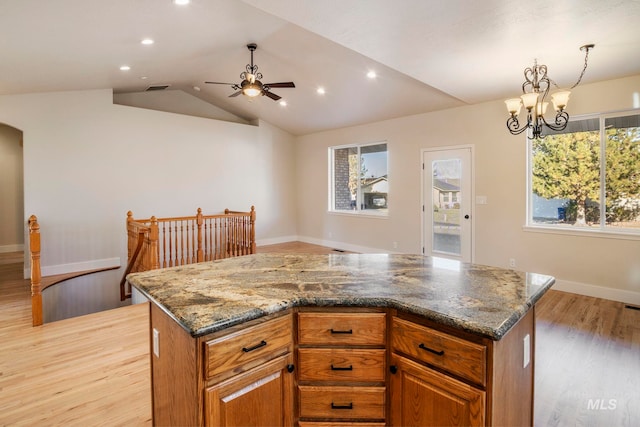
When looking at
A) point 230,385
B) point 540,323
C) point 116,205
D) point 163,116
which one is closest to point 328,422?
point 230,385

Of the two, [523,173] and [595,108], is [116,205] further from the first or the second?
[595,108]

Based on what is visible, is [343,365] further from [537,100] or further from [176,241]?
[176,241]

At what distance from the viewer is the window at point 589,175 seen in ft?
13.8

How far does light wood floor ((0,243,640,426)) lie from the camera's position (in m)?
2.21

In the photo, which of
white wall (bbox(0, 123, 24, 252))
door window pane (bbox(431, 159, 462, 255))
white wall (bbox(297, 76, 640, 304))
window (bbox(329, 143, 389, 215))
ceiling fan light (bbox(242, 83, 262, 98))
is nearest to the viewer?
white wall (bbox(297, 76, 640, 304))

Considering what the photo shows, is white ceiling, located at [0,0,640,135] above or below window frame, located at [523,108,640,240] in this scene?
above

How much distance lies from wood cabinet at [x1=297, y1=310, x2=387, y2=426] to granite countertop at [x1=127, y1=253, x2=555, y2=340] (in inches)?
3.5

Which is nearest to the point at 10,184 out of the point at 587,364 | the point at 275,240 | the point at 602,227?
the point at 275,240

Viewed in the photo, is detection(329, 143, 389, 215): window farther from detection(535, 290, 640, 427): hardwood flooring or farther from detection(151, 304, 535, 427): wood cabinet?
detection(151, 304, 535, 427): wood cabinet

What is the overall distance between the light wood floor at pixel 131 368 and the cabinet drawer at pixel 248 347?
1.32 meters

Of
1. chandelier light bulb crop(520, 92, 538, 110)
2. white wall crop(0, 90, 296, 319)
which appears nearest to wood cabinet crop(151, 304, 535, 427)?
chandelier light bulb crop(520, 92, 538, 110)

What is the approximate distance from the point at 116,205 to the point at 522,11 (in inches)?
261

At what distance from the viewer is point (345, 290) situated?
164cm

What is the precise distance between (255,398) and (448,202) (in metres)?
5.29
